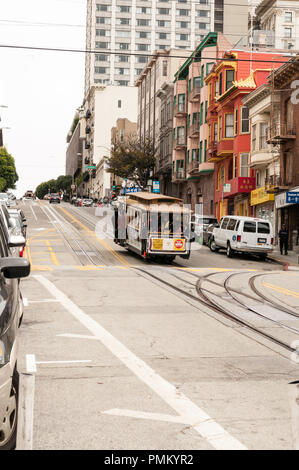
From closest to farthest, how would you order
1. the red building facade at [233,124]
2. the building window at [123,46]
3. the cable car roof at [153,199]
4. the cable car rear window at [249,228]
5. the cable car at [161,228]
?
1. the cable car at [161,228]
2. the cable car roof at [153,199]
3. the cable car rear window at [249,228]
4. the red building facade at [233,124]
5. the building window at [123,46]

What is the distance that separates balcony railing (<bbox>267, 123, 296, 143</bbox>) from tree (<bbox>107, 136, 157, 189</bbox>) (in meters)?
37.1

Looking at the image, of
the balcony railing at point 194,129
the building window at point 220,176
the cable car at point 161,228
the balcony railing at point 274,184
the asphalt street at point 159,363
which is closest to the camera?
the asphalt street at point 159,363

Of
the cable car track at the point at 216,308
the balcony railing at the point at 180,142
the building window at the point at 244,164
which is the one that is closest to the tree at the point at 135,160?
the balcony railing at the point at 180,142

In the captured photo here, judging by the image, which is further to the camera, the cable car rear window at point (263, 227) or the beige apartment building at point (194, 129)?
the beige apartment building at point (194, 129)

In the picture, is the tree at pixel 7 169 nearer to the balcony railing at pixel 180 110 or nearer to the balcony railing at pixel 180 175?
the balcony railing at pixel 180 175

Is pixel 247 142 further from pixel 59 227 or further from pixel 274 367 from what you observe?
pixel 274 367

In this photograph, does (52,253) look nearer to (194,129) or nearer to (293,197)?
(293,197)

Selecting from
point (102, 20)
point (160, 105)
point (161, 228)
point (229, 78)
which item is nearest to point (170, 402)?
point (161, 228)

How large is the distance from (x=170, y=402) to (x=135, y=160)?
228ft

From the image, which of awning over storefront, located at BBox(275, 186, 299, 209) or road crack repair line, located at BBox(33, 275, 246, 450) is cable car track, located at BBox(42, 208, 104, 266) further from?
road crack repair line, located at BBox(33, 275, 246, 450)


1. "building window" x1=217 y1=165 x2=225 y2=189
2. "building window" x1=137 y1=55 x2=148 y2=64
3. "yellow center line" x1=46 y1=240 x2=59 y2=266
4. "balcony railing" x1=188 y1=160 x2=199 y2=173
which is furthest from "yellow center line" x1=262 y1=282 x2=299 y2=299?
"building window" x1=137 y1=55 x2=148 y2=64

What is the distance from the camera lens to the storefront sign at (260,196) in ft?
130

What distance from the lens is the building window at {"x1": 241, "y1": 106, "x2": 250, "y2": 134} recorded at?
46344 mm

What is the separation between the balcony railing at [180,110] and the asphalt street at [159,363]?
46.2 metres
